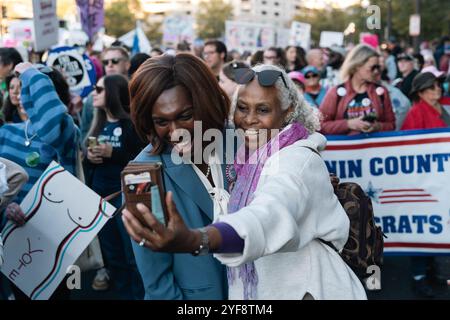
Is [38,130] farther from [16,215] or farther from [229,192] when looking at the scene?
[229,192]

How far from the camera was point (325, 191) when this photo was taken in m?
1.98

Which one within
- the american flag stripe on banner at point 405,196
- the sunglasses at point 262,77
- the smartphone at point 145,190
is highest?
the sunglasses at point 262,77

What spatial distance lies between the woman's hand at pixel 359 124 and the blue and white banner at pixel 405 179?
0.23ft

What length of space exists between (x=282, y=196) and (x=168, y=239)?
15.4 inches

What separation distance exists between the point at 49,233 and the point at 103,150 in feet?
3.84

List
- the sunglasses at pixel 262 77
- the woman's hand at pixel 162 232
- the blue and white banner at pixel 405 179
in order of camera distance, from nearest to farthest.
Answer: the woman's hand at pixel 162 232 < the sunglasses at pixel 262 77 < the blue and white banner at pixel 405 179

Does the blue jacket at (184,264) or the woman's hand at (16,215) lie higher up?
the blue jacket at (184,264)

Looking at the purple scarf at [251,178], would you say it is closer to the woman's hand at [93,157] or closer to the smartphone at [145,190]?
the smartphone at [145,190]

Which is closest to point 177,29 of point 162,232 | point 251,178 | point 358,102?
point 358,102

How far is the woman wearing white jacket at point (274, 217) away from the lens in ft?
5.36

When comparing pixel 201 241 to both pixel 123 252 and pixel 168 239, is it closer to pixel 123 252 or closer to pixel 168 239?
pixel 168 239

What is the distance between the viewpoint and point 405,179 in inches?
203

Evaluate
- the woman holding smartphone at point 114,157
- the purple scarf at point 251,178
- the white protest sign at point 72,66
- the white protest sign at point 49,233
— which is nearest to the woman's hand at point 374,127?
the woman holding smartphone at point 114,157

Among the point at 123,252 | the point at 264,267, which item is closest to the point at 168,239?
the point at 264,267
